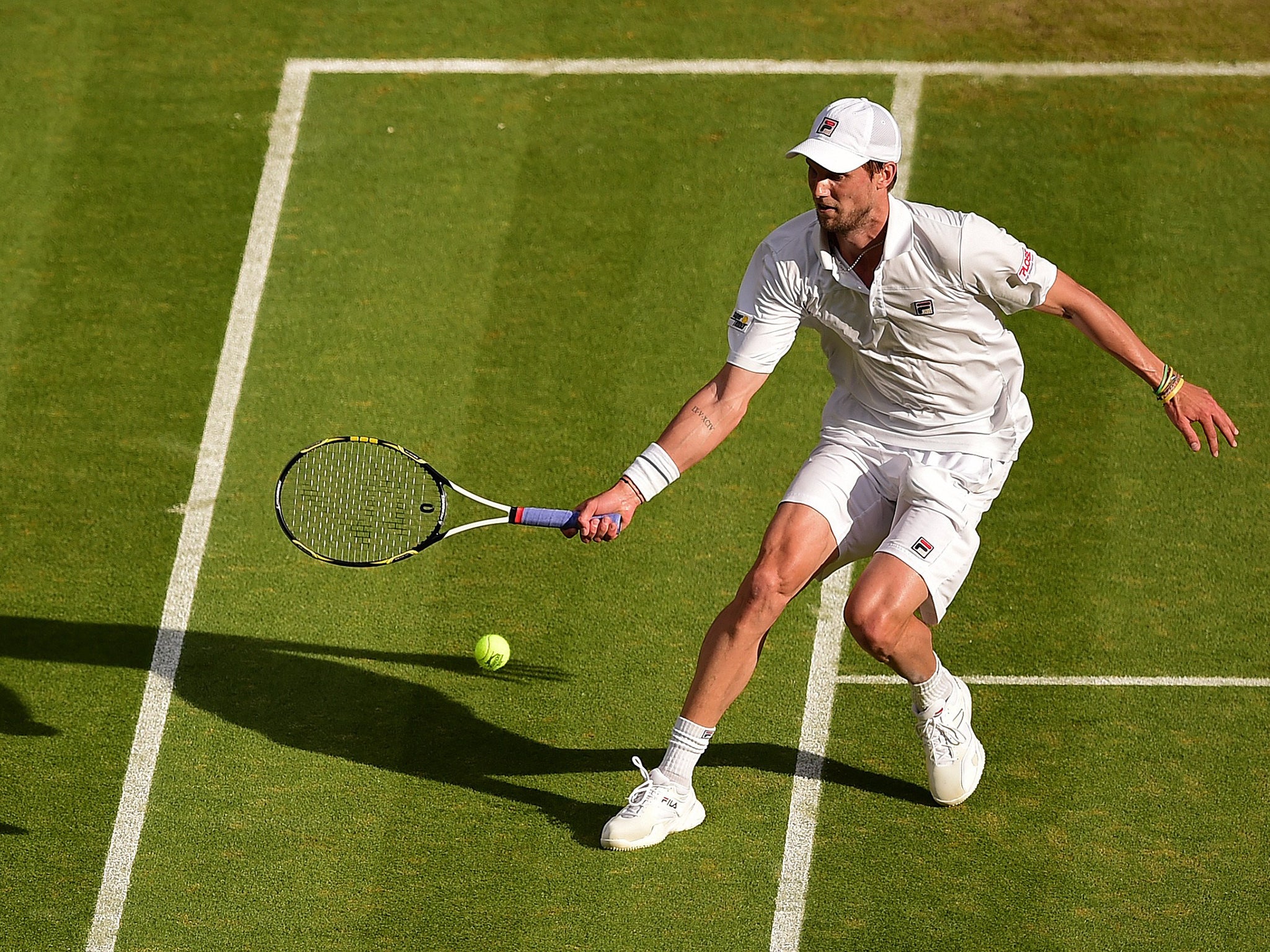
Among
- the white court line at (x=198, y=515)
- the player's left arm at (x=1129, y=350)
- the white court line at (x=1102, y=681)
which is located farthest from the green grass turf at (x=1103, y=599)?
the white court line at (x=198, y=515)

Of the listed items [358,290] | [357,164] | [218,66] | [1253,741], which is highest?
[218,66]

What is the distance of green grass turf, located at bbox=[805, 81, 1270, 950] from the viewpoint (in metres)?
5.93

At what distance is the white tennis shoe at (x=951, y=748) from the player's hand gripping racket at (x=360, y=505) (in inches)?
68.2

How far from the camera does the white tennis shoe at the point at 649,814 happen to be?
19.5 feet

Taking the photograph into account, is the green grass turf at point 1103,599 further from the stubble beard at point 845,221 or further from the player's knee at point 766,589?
the stubble beard at point 845,221

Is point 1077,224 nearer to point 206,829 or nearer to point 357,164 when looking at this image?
point 357,164

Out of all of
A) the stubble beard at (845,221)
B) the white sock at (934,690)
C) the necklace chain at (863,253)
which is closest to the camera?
the stubble beard at (845,221)

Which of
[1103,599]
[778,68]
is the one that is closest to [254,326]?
[778,68]

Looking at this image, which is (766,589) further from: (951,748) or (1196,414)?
(1196,414)

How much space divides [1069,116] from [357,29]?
14.6 ft

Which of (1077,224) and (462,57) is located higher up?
(462,57)

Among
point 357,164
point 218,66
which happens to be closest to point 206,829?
point 357,164

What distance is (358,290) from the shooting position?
27.2ft

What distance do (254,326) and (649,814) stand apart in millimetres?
3734
